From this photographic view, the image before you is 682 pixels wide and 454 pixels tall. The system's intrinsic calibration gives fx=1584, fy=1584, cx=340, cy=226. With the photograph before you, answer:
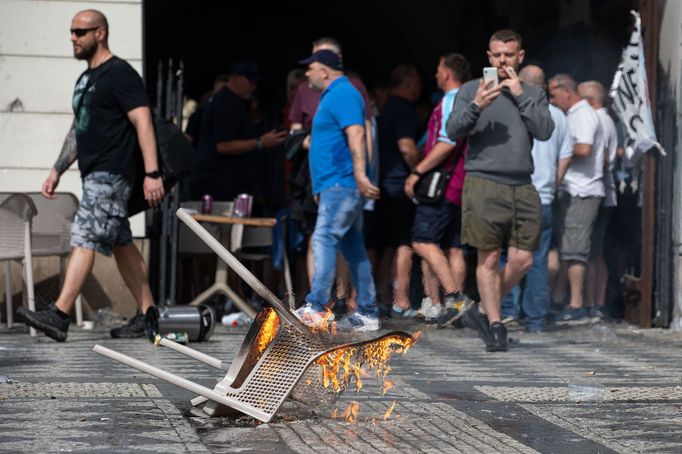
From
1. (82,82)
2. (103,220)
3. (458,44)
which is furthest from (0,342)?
(458,44)

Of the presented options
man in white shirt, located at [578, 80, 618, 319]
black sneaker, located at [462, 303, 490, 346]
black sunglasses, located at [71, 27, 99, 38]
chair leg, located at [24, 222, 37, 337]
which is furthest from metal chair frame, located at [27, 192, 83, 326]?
man in white shirt, located at [578, 80, 618, 319]

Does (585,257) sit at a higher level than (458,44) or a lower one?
lower

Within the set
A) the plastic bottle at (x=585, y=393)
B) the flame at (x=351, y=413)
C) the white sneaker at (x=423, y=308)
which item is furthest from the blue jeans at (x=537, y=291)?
the flame at (x=351, y=413)

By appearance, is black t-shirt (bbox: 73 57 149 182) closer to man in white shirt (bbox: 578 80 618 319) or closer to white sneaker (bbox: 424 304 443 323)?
white sneaker (bbox: 424 304 443 323)

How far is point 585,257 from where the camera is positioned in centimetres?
1259

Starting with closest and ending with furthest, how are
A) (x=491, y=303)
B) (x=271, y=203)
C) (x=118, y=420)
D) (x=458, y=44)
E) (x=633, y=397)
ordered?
(x=118, y=420)
(x=633, y=397)
(x=491, y=303)
(x=271, y=203)
(x=458, y=44)

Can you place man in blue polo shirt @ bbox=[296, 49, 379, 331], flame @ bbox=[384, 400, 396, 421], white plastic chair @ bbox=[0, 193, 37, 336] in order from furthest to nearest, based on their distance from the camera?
white plastic chair @ bbox=[0, 193, 37, 336] → man in blue polo shirt @ bbox=[296, 49, 379, 331] → flame @ bbox=[384, 400, 396, 421]

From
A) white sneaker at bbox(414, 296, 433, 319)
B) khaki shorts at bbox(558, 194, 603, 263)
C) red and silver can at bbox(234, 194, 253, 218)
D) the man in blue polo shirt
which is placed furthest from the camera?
khaki shorts at bbox(558, 194, 603, 263)

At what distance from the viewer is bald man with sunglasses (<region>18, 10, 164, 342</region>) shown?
10195 millimetres

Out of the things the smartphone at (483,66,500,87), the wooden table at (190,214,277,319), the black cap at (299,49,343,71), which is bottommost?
the wooden table at (190,214,277,319)

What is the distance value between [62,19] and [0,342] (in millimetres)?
3051

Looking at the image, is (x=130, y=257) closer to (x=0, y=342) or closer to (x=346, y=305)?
(x=0, y=342)

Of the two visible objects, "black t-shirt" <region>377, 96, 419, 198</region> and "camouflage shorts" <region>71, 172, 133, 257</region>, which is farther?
"black t-shirt" <region>377, 96, 419, 198</region>

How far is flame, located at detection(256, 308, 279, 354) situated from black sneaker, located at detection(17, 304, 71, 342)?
12.7 feet
